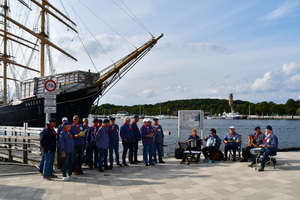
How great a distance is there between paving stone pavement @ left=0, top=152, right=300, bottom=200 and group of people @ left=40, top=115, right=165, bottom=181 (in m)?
0.39

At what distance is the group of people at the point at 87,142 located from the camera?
740 cm

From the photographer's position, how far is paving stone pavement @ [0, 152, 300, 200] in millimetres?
5852

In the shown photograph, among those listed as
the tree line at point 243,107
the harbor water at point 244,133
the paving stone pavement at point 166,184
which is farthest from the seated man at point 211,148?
the tree line at point 243,107

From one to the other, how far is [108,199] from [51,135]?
2806mm

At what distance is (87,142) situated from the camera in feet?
29.2

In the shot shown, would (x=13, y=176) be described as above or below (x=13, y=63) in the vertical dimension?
below

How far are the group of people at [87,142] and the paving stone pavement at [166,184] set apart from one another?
15.5 inches

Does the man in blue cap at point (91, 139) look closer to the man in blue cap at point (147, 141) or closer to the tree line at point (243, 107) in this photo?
the man in blue cap at point (147, 141)

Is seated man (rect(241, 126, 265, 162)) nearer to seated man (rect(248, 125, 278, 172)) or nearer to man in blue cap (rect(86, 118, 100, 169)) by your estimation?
seated man (rect(248, 125, 278, 172))

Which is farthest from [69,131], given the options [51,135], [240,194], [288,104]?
[288,104]

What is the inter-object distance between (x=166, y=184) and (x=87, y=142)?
3.35 m

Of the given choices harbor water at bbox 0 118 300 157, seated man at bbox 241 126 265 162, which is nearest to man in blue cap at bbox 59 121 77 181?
harbor water at bbox 0 118 300 157

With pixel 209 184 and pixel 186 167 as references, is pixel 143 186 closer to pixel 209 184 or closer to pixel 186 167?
pixel 209 184

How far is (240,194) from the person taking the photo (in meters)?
5.91
